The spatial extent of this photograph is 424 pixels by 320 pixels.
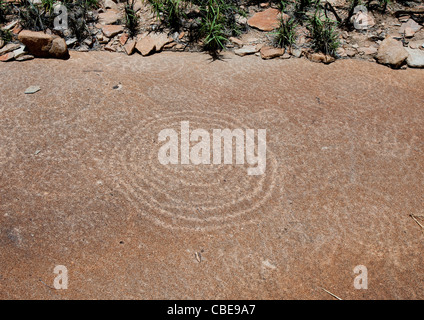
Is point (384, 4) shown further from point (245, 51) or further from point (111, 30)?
point (111, 30)

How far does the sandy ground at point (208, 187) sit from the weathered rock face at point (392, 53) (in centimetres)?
9

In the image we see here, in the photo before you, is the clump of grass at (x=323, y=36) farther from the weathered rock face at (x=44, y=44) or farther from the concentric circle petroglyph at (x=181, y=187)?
the weathered rock face at (x=44, y=44)

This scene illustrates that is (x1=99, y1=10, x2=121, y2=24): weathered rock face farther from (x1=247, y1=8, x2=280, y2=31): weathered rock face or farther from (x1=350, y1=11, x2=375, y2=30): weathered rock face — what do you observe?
(x1=350, y1=11, x2=375, y2=30): weathered rock face

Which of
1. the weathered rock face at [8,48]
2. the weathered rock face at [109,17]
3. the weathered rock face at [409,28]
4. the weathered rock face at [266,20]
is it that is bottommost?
the weathered rock face at [8,48]

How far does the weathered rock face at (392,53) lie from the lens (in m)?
3.01

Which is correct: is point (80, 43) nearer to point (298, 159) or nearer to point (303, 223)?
point (298, 159)

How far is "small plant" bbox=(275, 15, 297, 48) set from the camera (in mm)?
3209

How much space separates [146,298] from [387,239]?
1.21 m

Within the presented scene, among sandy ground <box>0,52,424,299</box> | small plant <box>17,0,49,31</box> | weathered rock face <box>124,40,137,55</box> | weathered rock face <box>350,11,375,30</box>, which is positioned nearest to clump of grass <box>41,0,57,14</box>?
small plant <box>17,0,49,31</box>

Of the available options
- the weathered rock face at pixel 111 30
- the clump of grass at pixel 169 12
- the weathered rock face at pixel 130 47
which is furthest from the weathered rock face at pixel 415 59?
the weathered rock face at pixel 111 30

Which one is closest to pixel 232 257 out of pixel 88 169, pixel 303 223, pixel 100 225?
pixel 303 223

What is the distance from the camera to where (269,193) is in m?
2.02

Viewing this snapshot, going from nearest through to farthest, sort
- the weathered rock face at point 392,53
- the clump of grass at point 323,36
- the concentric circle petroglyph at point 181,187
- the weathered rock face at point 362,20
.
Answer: the concentric circle petroglyph at point 181,187
the weathered rock face at point 392,53
the clump of grass at point 323,36
the weathered rock face at point 362,20

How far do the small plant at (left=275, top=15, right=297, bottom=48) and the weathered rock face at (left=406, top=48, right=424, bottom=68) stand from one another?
98cm
